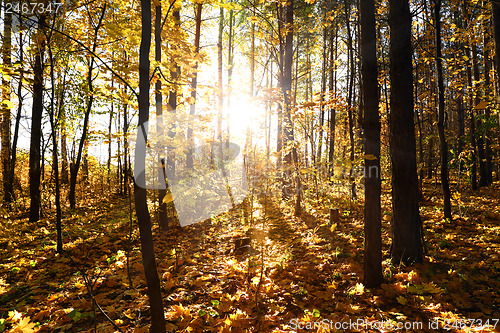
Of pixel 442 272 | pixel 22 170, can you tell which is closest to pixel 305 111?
pixel 442 272

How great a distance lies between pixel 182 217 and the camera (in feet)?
25.2

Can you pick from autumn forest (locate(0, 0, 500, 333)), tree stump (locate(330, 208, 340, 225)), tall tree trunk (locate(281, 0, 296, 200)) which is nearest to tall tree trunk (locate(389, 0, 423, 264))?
autumn forest (locate(0, 0, 500, 333))

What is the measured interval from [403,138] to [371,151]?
3.66 ft

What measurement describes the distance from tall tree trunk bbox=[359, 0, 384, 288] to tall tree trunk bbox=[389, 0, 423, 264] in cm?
92

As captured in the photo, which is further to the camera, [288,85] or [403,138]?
[288,85]

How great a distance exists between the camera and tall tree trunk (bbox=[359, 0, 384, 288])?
3447 mm

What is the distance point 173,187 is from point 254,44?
1386 centimetres

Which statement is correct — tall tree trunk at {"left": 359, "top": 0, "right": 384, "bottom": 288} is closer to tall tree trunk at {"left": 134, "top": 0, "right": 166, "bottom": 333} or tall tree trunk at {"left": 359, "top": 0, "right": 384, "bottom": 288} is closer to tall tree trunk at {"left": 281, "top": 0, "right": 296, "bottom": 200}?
tall tree trunk at {"left": 134, "top": 0, "right": 166, "bottom": 333}

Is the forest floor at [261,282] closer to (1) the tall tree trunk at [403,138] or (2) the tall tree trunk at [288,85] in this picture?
(1) the tall tree trunk at [403,138]

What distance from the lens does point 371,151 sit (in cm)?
348

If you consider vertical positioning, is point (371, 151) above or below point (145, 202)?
above

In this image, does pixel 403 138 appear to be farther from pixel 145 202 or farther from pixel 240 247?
pixel 145 202

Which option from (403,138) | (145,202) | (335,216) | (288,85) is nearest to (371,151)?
(403,138)

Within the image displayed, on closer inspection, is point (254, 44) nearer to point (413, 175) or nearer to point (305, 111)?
point (305, 111)
